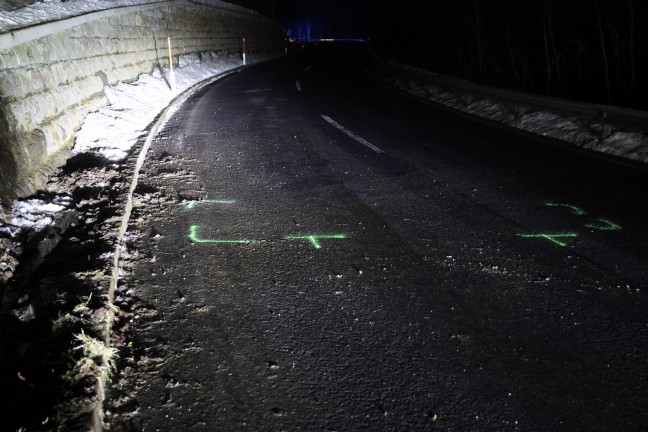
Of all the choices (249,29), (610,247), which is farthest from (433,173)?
(249,29)

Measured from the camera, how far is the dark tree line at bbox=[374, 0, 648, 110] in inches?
468

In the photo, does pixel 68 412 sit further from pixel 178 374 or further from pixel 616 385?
pixel 616 385

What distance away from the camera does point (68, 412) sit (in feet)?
7.48

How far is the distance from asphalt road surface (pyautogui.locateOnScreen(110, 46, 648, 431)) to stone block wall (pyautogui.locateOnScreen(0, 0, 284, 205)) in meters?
1.32

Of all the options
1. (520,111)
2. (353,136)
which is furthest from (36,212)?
(520,111)

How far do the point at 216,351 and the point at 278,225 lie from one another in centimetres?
202

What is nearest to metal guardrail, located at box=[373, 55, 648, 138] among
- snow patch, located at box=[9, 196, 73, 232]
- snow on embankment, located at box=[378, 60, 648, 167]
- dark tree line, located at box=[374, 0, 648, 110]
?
snow on embankment, located at box=[378, 60, 648, 167]

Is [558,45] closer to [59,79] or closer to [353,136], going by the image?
[353,136]

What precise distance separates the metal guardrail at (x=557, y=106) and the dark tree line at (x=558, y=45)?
3.72m

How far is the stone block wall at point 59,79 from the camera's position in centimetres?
506

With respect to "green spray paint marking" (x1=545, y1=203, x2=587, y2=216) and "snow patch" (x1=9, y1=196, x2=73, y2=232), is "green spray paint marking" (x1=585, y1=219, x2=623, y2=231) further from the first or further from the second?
"snow patch" (x1=9, y1=196, x2=73, y2=232)

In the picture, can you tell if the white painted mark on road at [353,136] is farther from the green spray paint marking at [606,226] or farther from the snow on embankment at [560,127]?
the snow on embankment at [560,127]

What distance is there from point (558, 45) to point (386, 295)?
1626cm

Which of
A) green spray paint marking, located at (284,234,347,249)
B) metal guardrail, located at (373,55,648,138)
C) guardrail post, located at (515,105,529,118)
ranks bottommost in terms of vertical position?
green spray paint marking, located at (284,234,347,249)
